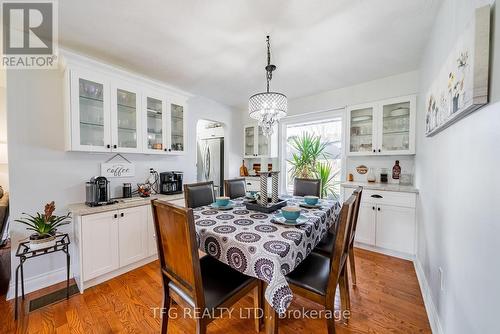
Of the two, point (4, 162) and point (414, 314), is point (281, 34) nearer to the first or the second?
point (414, 314)

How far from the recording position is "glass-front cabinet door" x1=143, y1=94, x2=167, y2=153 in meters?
2.69

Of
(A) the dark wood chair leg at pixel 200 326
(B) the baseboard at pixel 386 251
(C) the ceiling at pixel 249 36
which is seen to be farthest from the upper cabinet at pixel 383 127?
(A) the dark wood chair leg at pixel 200 326

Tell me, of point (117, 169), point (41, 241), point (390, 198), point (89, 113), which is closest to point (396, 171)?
point (390, 198)

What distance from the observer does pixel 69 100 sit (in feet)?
6.68

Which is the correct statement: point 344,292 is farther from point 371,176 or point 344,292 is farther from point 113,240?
point 113,240

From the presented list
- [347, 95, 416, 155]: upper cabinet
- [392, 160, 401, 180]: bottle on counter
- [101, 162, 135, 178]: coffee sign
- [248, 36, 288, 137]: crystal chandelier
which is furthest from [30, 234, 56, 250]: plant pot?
[392, 160, 401, 180]: bottle on counter

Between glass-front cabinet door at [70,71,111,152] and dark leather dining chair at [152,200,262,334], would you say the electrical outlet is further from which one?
glass-front cabinet door at [70,71,111,152]

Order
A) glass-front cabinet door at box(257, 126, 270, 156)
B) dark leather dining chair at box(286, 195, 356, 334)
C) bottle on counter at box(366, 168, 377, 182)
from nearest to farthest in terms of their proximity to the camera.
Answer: dark leather dining chair at box(286, 195, 356, 334)
bottle on counter at box(366, 168, 377, 182)
glass-front cabinet door at box(257, 126, 270, 156)

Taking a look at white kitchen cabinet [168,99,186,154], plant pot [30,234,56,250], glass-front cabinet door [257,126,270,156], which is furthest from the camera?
glass-front cabinet door [257,126,270,156]

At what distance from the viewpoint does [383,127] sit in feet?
9.58

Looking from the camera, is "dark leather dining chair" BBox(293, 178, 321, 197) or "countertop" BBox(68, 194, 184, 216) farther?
"dark leather dining chair" BBox(293, 178, 321, 197)

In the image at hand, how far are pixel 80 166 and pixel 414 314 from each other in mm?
3547

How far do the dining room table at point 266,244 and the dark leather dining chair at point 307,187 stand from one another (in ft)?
2.78

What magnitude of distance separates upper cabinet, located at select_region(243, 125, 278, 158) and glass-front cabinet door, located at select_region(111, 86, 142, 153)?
2289 millimetres
